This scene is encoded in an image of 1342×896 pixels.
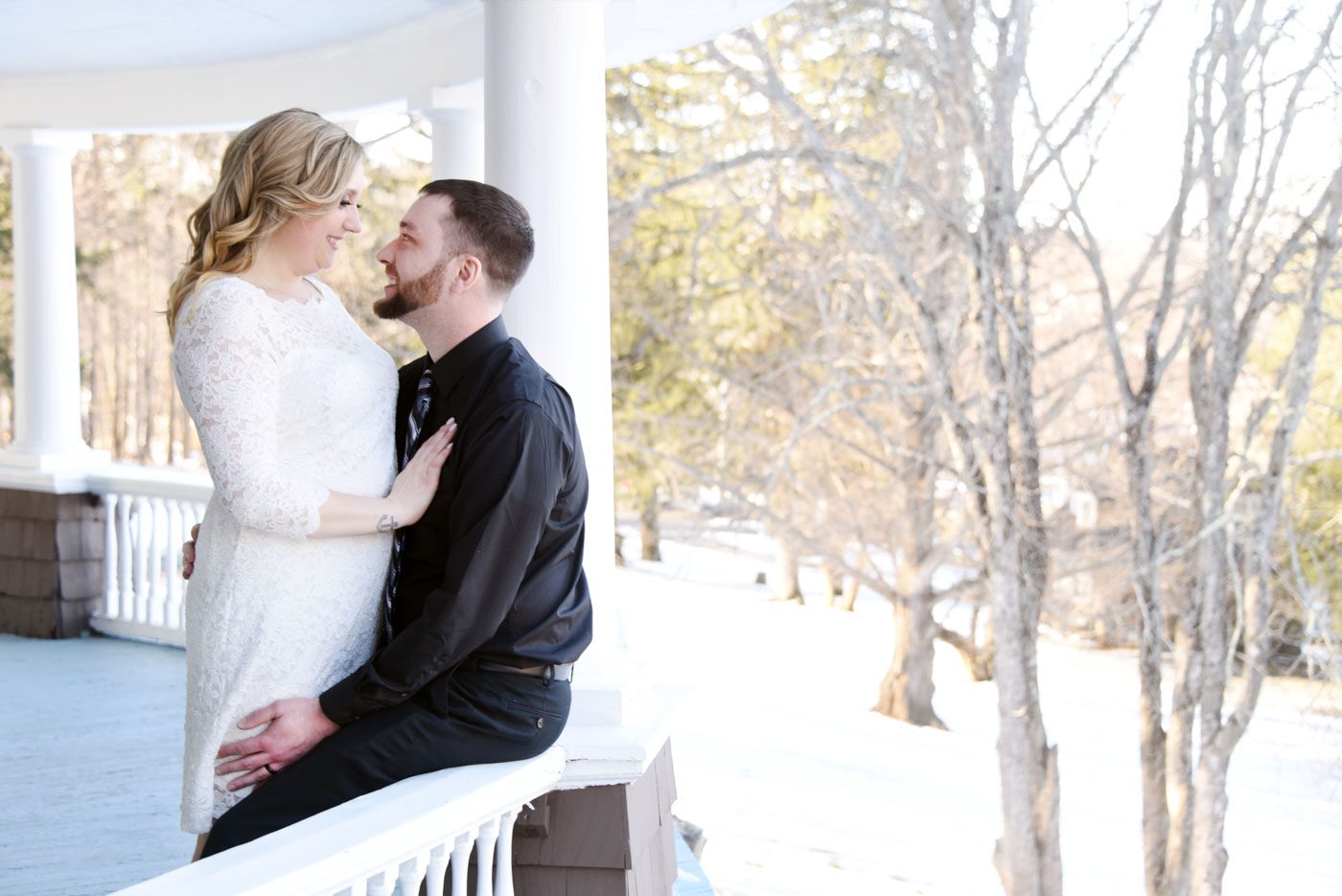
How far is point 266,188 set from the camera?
1.98 m

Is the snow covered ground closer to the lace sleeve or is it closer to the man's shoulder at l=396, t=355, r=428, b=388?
the man's shoulder at l=396, t=355, r=428, b=388

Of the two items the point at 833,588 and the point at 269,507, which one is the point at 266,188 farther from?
the point at 833,588

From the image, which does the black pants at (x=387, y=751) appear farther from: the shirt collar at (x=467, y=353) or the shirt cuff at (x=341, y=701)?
the shirt collar at (x=467, y=353)

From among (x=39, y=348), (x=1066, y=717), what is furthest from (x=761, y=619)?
(x=39, y=348)

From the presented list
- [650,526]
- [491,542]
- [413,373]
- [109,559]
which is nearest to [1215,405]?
[109,559]

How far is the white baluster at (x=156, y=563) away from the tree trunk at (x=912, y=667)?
1088 cm

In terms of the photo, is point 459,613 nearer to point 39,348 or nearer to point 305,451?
point 305,451

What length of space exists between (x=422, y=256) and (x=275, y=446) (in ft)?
1.23

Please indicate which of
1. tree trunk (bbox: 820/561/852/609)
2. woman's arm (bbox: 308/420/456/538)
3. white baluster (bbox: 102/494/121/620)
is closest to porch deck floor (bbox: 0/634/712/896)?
white baluster (bbox: 102/494/121/620)

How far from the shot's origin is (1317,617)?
9.19 m

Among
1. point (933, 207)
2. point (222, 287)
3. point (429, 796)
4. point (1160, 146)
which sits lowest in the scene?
point (429, 796)

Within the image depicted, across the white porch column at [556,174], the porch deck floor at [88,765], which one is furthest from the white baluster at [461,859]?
the porch deck floor at [88,765]

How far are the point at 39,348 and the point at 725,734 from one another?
1038cm

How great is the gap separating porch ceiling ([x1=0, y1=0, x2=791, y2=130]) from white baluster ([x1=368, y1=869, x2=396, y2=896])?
3477 millimetres
